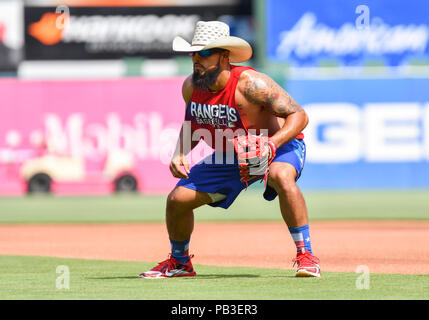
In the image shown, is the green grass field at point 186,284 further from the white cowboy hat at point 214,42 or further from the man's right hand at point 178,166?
the white cowboy hat at point 214,42

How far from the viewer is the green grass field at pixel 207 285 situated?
673 centimetres

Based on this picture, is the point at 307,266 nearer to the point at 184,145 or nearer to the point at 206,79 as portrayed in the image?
the point at 184,145

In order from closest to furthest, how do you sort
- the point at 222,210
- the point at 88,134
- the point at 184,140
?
the point at 184,140 < the point at 222,210 < the point at 88,134

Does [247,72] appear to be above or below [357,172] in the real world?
below

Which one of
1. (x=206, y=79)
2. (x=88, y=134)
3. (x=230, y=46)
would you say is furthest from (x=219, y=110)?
(x=88, y=134)

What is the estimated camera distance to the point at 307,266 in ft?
25.6

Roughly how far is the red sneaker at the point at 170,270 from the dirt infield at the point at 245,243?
1290 millimetres

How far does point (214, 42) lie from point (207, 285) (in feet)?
6.31

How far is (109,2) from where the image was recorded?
106ft

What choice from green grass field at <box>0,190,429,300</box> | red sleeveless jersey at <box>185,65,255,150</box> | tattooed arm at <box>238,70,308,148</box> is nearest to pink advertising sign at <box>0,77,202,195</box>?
green grass field at <box>0,190,429,300</box>
